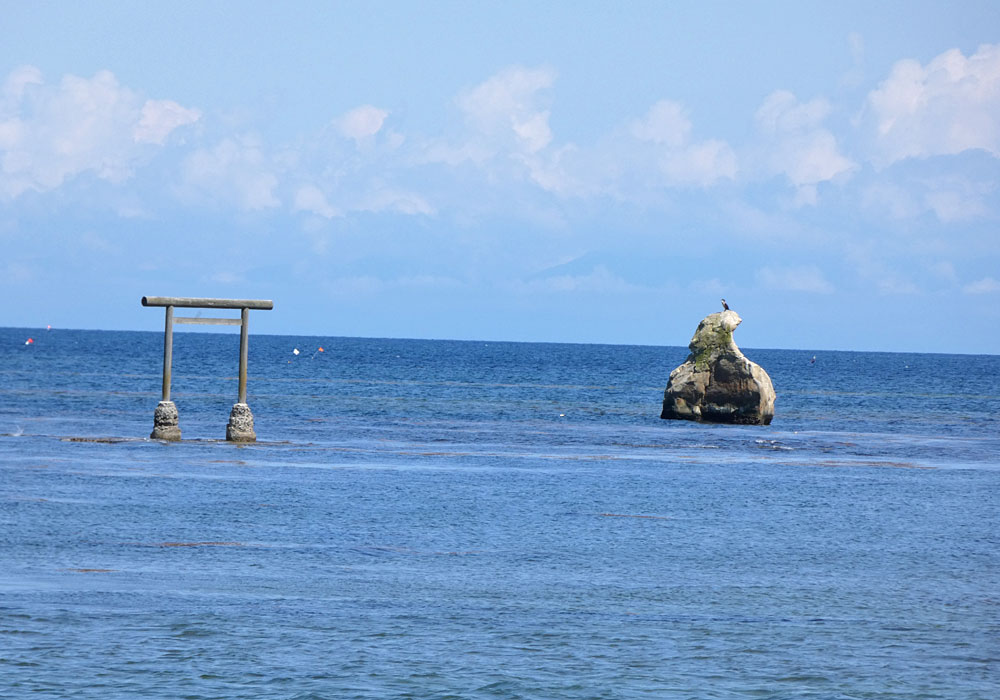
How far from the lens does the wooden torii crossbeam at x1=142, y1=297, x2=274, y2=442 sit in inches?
1189

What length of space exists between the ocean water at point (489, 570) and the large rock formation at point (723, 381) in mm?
10305

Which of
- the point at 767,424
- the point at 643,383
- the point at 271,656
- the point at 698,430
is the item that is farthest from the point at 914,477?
the point at 643,383

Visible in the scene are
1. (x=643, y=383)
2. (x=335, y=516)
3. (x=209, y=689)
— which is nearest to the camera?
(x=209, y=689)

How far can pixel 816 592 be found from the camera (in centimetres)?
1395

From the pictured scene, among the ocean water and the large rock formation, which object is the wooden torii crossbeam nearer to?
the ocean water

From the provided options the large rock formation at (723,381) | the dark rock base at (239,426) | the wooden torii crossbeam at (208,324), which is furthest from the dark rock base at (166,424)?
the large rock formation at (723,381)

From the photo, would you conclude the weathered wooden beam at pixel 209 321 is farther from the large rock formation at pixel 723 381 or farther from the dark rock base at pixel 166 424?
the large rock formation at pixel 723 381

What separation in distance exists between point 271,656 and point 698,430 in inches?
1327

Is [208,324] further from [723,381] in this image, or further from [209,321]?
[723,381]

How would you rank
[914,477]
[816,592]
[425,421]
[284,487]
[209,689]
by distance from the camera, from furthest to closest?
[425,421] < [914,477] < [284,487] < [816,592] < [209,689]

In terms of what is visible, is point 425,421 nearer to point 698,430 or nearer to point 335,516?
point 698,430

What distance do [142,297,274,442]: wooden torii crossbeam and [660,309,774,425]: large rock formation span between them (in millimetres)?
20063

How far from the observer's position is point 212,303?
3105 centimetres

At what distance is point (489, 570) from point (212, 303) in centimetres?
1815
